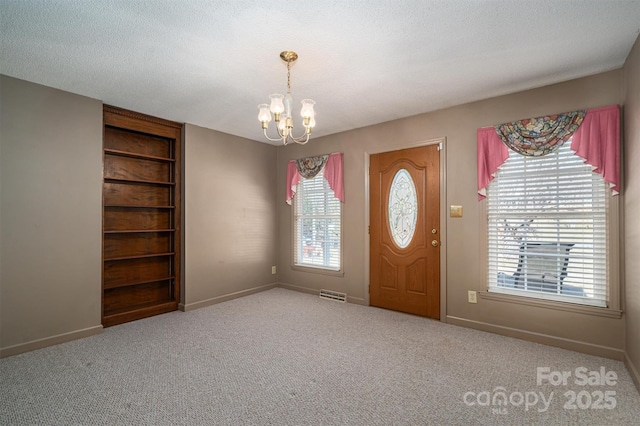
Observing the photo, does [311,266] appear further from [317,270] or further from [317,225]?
[317,225]

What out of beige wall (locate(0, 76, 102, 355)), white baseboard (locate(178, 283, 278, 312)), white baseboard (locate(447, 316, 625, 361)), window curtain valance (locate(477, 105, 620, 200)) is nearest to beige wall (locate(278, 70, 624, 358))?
white baseboard (locate(447, 316, 625, 361))

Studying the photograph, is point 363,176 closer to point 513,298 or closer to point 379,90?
point 379,90

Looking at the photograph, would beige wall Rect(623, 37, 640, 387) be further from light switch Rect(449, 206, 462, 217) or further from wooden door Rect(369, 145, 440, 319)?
wooden door Rect(369, 145, 440, 319)

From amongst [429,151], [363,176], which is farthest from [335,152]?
[429,151]

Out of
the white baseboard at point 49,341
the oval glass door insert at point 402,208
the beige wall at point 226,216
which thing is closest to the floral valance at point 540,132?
the oval glass door insert at point 402,208

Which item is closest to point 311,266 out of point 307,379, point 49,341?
point 307,379

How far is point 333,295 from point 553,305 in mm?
2674

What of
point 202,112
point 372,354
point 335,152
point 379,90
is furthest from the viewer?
point 335,152

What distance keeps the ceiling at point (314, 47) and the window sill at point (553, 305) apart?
6.96 feet

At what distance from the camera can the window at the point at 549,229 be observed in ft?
9.25

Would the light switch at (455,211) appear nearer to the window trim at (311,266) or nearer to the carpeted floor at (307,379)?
the carpeted floor at (307,379)

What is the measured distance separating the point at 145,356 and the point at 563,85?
4.64 meters

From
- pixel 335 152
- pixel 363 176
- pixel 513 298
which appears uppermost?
pixel 335 152

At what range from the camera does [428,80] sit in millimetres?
2961
